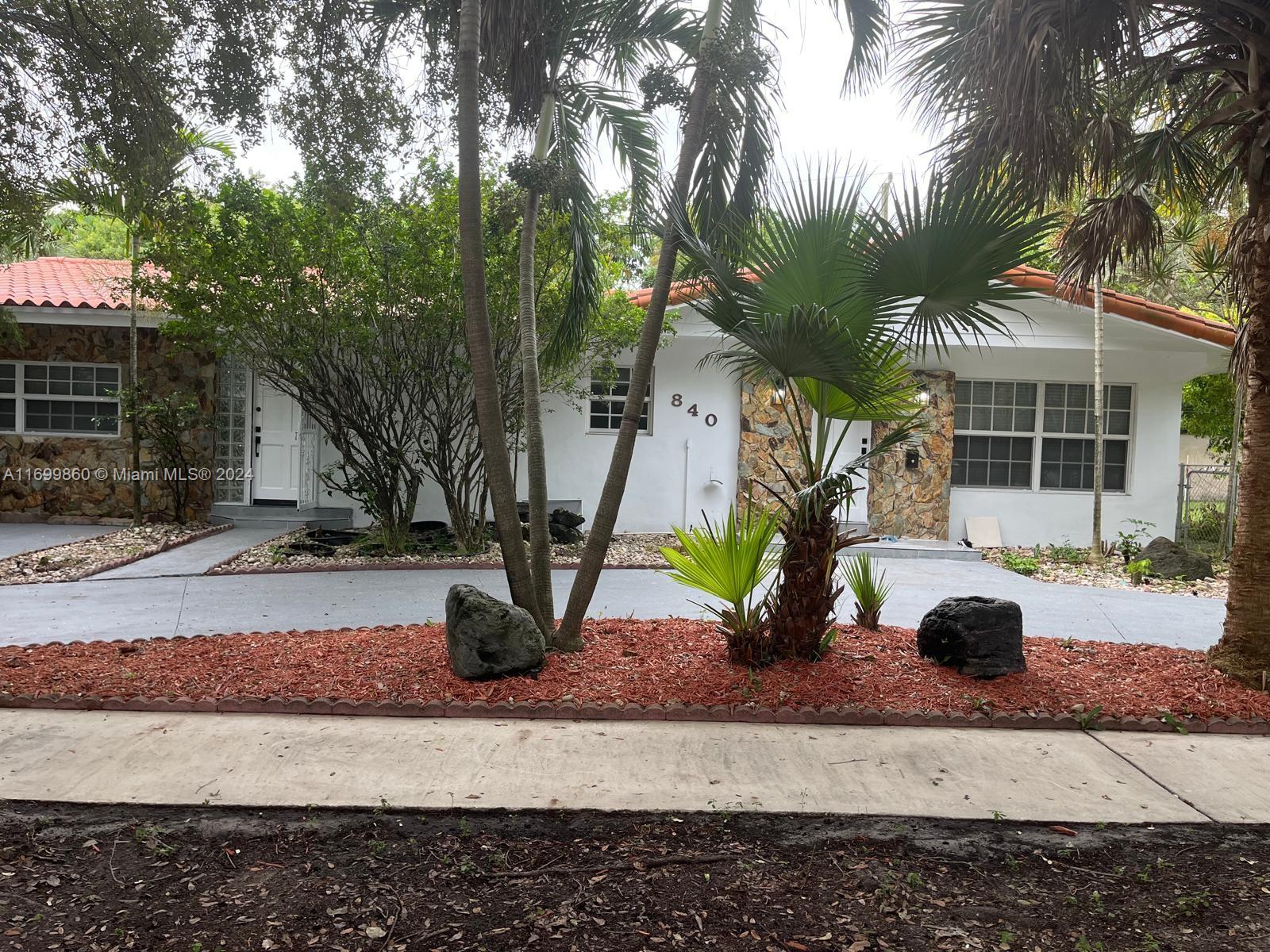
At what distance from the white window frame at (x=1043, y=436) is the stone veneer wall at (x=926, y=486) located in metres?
0.38

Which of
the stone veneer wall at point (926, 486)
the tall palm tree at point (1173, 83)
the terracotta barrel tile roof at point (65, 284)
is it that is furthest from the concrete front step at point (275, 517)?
the tall palm tree at point (1173, 83)

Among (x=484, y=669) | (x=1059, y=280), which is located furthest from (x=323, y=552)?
(x=1059, y=280)

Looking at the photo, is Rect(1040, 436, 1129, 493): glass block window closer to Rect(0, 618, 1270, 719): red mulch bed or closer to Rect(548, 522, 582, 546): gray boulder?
Rect(548, 522, 582, 546): gray boulder

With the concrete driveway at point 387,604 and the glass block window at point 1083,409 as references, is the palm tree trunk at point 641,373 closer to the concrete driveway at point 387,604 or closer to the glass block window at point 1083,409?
the concrete driveway at point 387,604

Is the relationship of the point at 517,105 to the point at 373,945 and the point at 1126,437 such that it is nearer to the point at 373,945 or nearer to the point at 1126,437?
the point at 373,945

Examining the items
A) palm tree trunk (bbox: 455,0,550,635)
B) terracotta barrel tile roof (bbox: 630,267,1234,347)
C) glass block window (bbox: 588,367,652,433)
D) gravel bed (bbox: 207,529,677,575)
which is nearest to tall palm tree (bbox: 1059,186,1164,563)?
terracotta barrel tile roof (bbox: 630,267,1234,347)

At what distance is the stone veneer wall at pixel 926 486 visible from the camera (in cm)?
1294

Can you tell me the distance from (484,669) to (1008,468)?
10.6 m

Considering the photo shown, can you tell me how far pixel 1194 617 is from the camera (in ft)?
26.2

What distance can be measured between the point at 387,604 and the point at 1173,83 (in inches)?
278

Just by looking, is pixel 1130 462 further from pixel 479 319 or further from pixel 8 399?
pixel 8 399

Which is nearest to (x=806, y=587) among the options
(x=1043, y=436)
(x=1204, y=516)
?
(x=1043, y=436)

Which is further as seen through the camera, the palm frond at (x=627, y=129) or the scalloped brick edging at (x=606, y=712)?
the palm frond at (x=627, y=129)

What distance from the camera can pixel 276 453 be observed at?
43.4 ft
